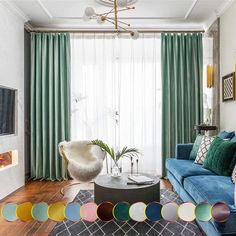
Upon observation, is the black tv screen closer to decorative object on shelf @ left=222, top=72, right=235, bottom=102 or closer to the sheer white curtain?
the sheer white curtain

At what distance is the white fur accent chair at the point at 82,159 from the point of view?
410 cm

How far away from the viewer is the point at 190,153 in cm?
438

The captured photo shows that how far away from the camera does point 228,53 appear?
14.0ft

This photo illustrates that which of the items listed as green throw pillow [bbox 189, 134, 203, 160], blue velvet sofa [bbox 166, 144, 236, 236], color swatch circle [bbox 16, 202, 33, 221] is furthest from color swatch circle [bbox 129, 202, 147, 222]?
green throw pillow [bbox 189, 134, 203, 160]

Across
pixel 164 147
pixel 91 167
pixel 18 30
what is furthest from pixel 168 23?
pixel 91 167

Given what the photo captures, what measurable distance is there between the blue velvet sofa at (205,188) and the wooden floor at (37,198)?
1076 mm

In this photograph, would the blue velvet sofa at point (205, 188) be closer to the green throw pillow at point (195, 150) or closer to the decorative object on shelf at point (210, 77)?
the green throw pillow at point (195, 150)

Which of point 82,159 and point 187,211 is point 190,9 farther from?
point 187,211

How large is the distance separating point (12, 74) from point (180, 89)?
9.63ft

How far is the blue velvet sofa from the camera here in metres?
1.98

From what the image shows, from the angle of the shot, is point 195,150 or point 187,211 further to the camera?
point 195,150

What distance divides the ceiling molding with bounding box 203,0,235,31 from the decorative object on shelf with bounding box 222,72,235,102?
3.43 feet

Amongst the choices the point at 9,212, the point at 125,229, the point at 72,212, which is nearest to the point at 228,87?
the point at 125,229

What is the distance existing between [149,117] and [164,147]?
0.63m
